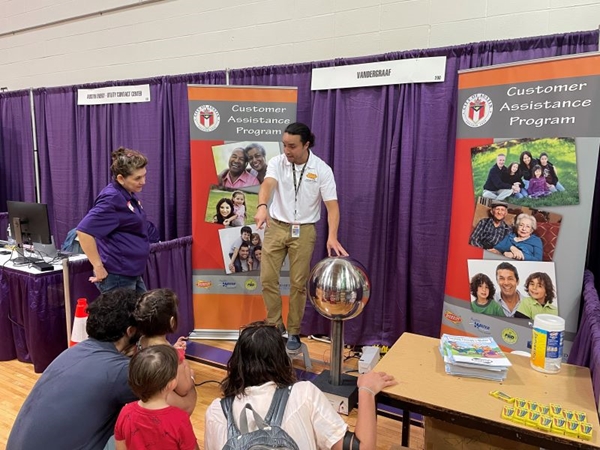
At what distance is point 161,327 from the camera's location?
173 cm

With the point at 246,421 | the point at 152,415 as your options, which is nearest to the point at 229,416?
the point at 246,421

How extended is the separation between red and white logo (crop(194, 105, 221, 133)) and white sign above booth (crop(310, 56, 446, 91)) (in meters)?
0.79

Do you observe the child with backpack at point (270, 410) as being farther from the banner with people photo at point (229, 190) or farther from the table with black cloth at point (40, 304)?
the banner with people photo at point (229, 190)

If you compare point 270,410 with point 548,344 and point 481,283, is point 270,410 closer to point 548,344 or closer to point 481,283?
point 548,344

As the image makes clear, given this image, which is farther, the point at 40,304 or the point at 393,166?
the point at 393,166

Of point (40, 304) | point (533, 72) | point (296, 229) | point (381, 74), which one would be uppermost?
point (381, 74)

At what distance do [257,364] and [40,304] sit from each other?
7.57 feet

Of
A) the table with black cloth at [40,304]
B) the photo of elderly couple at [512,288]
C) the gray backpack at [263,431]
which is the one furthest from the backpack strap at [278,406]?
the table with black cloth at [40,304]

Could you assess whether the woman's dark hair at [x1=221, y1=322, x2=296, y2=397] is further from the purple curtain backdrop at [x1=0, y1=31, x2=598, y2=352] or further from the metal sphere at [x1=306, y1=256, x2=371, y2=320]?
the purple curtain backdrop at [x1=0, y1=31, x2=598, y2=352]

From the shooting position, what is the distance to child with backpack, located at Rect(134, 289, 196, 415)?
5.32ft

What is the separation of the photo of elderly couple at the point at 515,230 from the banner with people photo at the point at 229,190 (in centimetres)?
158

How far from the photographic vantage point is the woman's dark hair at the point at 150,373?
1304 mm

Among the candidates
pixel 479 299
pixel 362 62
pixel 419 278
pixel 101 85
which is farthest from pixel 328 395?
pixel 101 85

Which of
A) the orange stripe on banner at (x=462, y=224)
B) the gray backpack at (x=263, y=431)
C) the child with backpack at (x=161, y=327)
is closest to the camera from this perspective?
the gray backpack at (x=263, y=431)
